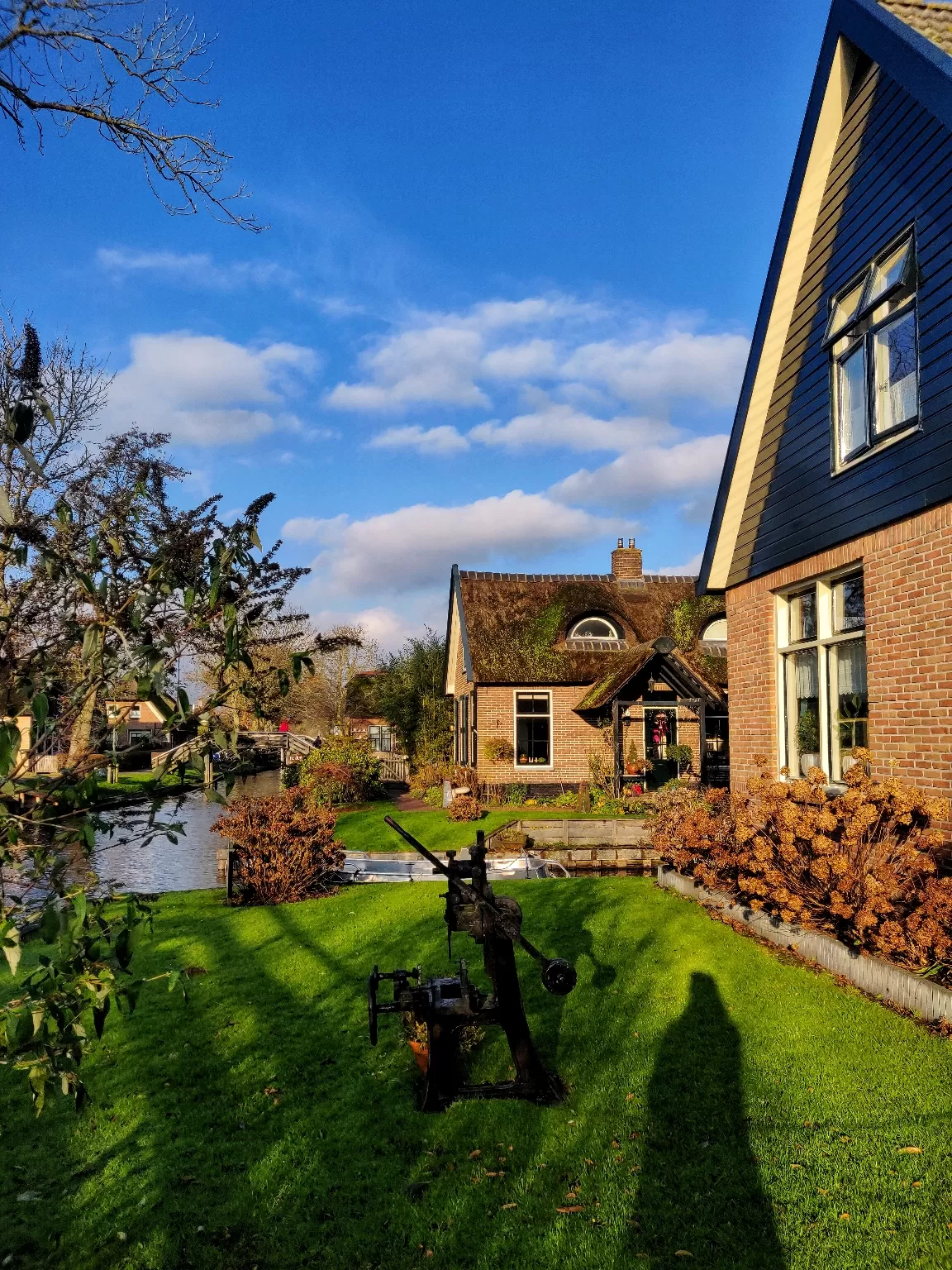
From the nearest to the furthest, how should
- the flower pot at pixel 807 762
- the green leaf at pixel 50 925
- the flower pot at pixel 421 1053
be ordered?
the green leaf at pixel 50 925 < the flower pot at pixel 421 1053 < the flower pot at pixel 807 762

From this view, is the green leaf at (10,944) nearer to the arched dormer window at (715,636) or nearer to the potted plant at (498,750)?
the potted plant at (498,750)

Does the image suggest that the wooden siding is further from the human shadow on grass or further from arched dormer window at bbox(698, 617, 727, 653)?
arched dormer window at bbox(698, 617, 727, 653)

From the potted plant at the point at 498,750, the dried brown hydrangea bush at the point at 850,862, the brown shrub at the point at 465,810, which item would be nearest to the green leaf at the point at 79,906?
the dried brown hydrangea bush at the point at 850,862

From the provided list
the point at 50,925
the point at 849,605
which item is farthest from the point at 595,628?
the point at 50,925

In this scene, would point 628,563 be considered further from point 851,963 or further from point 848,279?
point 851,963

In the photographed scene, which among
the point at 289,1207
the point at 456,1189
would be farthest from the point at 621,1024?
the point at 289,1207

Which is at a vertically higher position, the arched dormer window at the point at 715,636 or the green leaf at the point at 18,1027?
the arched dormer window at the point at 715,636

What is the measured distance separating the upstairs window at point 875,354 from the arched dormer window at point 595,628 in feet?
55.3

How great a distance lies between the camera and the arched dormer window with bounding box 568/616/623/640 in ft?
85.9

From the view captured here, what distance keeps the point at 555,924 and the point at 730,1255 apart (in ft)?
17.7

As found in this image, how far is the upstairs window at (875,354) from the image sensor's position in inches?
316

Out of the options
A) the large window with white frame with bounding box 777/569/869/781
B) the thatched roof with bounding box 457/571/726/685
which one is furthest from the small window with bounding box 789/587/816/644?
the thatched roof with bounding box 457/571/726/685

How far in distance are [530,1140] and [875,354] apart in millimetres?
7686

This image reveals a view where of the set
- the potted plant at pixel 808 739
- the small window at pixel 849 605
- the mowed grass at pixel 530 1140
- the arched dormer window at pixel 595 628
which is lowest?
the mowed grass at pixel 530 1140
